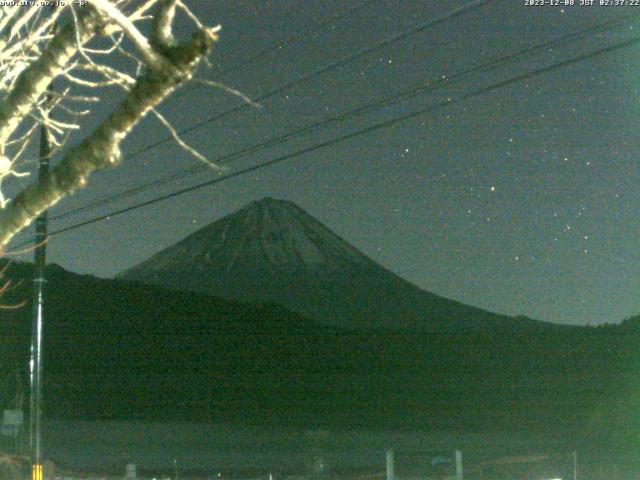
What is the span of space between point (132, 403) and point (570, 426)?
35.5 meters

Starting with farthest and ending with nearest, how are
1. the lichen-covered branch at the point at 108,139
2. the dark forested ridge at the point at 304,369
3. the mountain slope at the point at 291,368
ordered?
1. the mountain slope at the point at 291,368
2. the dark forested ridge at the point at 304,369
3. the lichen-covered branch at the point at 108,139

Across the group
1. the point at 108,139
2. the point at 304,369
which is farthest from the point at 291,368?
the point at 108,139

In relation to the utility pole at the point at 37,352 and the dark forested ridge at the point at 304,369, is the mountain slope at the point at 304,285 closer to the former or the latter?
the dark forested ridge at the point at 304,369

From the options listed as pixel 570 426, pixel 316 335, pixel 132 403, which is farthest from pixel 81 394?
pixel 570 426

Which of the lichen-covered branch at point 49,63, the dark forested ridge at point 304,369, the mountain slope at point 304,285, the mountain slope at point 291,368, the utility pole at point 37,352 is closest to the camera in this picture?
the lichen-covered branch at point 49,63

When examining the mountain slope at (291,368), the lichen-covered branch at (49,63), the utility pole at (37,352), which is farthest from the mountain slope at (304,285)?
the lichen-covered branch at (49,63)

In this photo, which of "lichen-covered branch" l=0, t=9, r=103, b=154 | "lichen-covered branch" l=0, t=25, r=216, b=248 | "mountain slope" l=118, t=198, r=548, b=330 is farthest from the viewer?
"mountain slope" l=118, t=198, r=548, b=330

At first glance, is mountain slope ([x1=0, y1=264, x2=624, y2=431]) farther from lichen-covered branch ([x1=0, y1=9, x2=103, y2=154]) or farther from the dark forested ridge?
lichen-covered branch ([x1=0, y1=9, x2=103, y2=154])

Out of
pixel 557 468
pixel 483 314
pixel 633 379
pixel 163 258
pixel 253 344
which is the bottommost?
pixel 557 468

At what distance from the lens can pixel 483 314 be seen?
165 m

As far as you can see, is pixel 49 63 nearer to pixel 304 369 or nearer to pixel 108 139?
pixel 108 139

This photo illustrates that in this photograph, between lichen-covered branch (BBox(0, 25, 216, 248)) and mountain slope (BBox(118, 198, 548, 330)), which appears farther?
mountain slope (BBox(118, 198, 548, 330))

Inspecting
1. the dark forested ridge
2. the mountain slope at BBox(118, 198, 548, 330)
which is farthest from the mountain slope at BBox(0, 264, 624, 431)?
the mountain slope at BBox(118, 198, 548, 330)

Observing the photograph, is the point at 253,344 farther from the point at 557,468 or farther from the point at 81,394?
the point at 557,468
